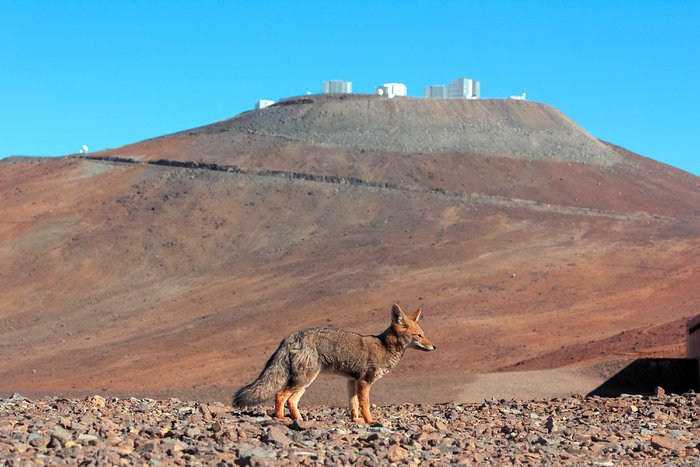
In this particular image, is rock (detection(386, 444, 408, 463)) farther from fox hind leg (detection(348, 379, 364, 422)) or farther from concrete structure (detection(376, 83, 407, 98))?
concrete structure (detection(376, 83, 407, 98))

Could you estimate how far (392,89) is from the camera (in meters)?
88.9

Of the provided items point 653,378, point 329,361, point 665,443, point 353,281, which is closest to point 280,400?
point 329,361

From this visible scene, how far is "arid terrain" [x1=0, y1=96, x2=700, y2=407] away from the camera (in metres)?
→ 36.3

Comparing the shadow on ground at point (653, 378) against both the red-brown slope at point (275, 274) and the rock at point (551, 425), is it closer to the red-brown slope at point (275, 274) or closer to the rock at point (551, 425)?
the red-brown slope at point (275, 274)

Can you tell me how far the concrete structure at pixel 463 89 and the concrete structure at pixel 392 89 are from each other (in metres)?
4.20

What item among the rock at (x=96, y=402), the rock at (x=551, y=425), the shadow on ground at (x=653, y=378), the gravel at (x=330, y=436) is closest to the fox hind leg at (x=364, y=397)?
the gravel at (x=330, y=436)

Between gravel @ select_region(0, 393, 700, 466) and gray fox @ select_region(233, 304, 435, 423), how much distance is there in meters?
0.28

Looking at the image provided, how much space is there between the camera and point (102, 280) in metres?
53.9

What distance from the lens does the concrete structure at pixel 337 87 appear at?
93.2m

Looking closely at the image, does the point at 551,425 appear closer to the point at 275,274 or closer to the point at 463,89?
the point at 275,274

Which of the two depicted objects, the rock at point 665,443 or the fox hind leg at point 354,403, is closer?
the rock at point 665,443

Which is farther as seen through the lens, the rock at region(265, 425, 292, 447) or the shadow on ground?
the shadow on ground

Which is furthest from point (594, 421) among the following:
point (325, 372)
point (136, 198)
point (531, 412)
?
point (136, 198)

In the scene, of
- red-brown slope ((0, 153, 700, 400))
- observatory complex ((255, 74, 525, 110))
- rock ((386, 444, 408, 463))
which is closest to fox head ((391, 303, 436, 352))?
rock ((386, 444, 408, 463))
